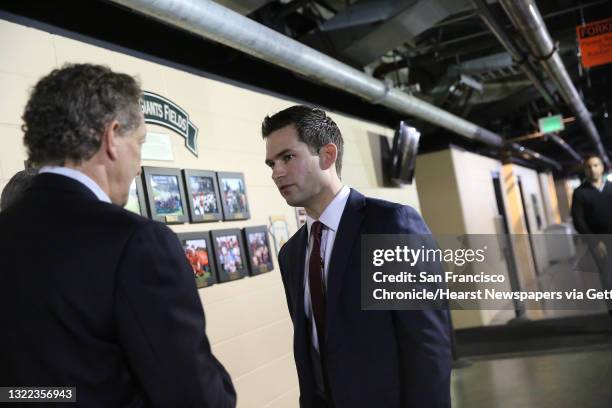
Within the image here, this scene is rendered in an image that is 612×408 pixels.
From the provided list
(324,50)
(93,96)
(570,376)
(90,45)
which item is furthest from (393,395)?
(324,50)

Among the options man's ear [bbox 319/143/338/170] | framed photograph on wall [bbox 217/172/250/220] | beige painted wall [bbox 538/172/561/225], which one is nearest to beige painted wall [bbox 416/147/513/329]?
framed photograph on wall [bbox 217/172/250/220]

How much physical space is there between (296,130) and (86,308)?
117 cm

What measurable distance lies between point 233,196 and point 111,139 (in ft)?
8.88

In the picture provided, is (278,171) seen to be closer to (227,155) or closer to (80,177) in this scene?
(80,177)

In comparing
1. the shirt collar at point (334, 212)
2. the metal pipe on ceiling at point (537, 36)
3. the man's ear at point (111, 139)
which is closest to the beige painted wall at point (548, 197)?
the metal pipe on ceiling at point (537, 36)

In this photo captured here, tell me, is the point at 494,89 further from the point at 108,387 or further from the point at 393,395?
the point at 108,387

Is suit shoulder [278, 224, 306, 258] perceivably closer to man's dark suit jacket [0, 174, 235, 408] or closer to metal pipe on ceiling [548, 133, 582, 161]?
man's dark suit jacket [0, 174, 235, 408]

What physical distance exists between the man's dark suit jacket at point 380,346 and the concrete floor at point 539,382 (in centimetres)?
267

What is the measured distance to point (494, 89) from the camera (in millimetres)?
9148

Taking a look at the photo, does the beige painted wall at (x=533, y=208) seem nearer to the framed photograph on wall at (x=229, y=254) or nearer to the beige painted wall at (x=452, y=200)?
the beige painted wall at (x=452, y=200)

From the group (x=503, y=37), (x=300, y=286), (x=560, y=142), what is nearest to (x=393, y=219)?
(x=300, y=286)

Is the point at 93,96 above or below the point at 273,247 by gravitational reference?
above

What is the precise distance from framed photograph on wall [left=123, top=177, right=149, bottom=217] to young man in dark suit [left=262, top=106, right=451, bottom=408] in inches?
47.5

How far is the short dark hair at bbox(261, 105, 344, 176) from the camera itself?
196 cm
